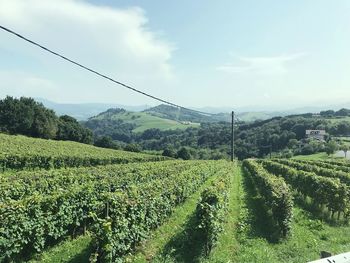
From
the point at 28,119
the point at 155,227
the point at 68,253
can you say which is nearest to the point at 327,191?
the point at 155,227

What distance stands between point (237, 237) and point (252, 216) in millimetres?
4504

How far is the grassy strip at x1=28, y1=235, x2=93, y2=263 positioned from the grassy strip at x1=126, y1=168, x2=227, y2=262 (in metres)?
1.68

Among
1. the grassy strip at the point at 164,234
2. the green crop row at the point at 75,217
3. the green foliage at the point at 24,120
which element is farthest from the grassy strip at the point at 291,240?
the green foliage at the point at 24,120

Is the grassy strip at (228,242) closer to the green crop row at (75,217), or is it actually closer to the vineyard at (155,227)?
the vineyard at (155,227)

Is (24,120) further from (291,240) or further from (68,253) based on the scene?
(291,240)

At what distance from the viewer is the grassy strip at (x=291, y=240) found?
14625 mm

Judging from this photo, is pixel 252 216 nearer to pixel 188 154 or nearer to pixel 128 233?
pixel 128 233

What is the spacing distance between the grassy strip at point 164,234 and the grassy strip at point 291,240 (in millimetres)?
2773

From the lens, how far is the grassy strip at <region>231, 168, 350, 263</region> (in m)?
14.6

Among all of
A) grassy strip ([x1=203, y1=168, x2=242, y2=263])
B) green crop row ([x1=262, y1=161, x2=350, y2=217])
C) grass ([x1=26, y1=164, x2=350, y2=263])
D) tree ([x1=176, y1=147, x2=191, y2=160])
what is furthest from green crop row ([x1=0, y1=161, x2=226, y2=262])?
tree ([x1=176, y1=147, x2=191, y2=160])

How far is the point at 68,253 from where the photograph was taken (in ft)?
45.0

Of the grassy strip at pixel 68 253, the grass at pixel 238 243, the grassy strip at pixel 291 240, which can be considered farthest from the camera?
the grassy strip at pixel 291 240

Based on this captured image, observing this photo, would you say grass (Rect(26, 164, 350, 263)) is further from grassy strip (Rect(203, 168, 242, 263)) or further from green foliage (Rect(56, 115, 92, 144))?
green foliage (Rect(56, 115, 92, 144))

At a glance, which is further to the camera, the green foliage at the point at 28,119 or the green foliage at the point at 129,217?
the green foliage at the point at 28,119
